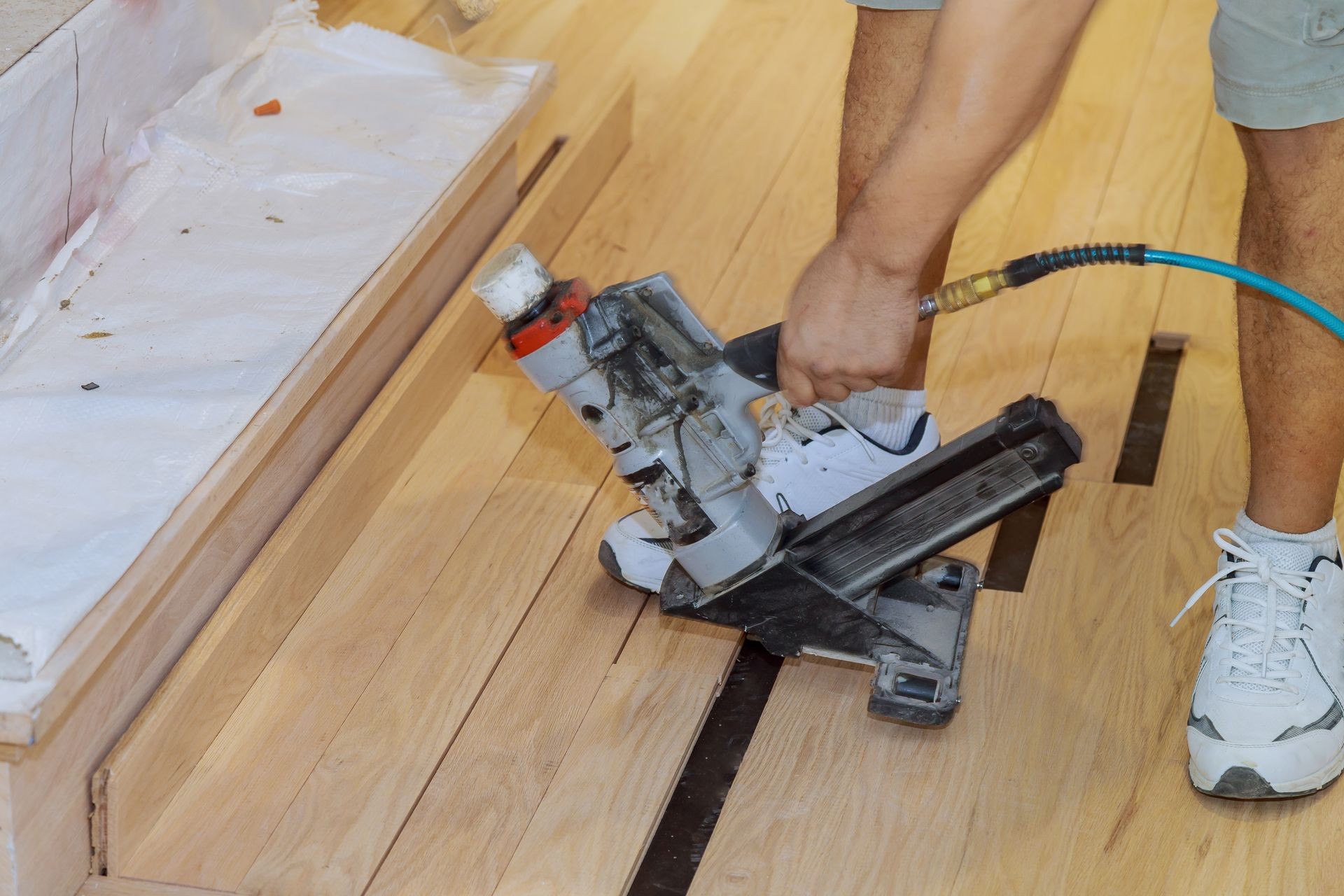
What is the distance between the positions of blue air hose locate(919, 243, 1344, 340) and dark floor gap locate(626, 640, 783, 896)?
532mm

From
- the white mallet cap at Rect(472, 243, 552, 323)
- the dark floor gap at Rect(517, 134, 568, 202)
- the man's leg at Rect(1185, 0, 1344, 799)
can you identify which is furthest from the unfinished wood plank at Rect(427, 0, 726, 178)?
the man's leg at Rect(1185, 0, 1344, 799)

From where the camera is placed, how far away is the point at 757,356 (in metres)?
1.35

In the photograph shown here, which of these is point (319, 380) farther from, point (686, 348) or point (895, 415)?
point (895, 415)

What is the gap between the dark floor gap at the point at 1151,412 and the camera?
74.0 inches

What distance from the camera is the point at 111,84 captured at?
6.15 ft

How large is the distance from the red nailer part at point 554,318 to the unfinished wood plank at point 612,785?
1.44 ft

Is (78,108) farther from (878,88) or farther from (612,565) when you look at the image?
(878,88)

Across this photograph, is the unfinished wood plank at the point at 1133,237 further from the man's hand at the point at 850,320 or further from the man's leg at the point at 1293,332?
the man's hand at the point at 850,320

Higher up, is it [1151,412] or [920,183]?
[920,183]

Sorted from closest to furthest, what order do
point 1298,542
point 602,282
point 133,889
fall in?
1. point 133,889
2. point 1298,542
3. point 602,282

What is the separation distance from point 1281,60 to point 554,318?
71 cm

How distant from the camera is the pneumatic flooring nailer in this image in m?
1.37

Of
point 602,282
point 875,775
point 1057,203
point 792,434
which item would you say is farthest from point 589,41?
point 875,775

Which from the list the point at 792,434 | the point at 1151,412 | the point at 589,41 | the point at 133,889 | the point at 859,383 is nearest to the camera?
the point at 859,383
